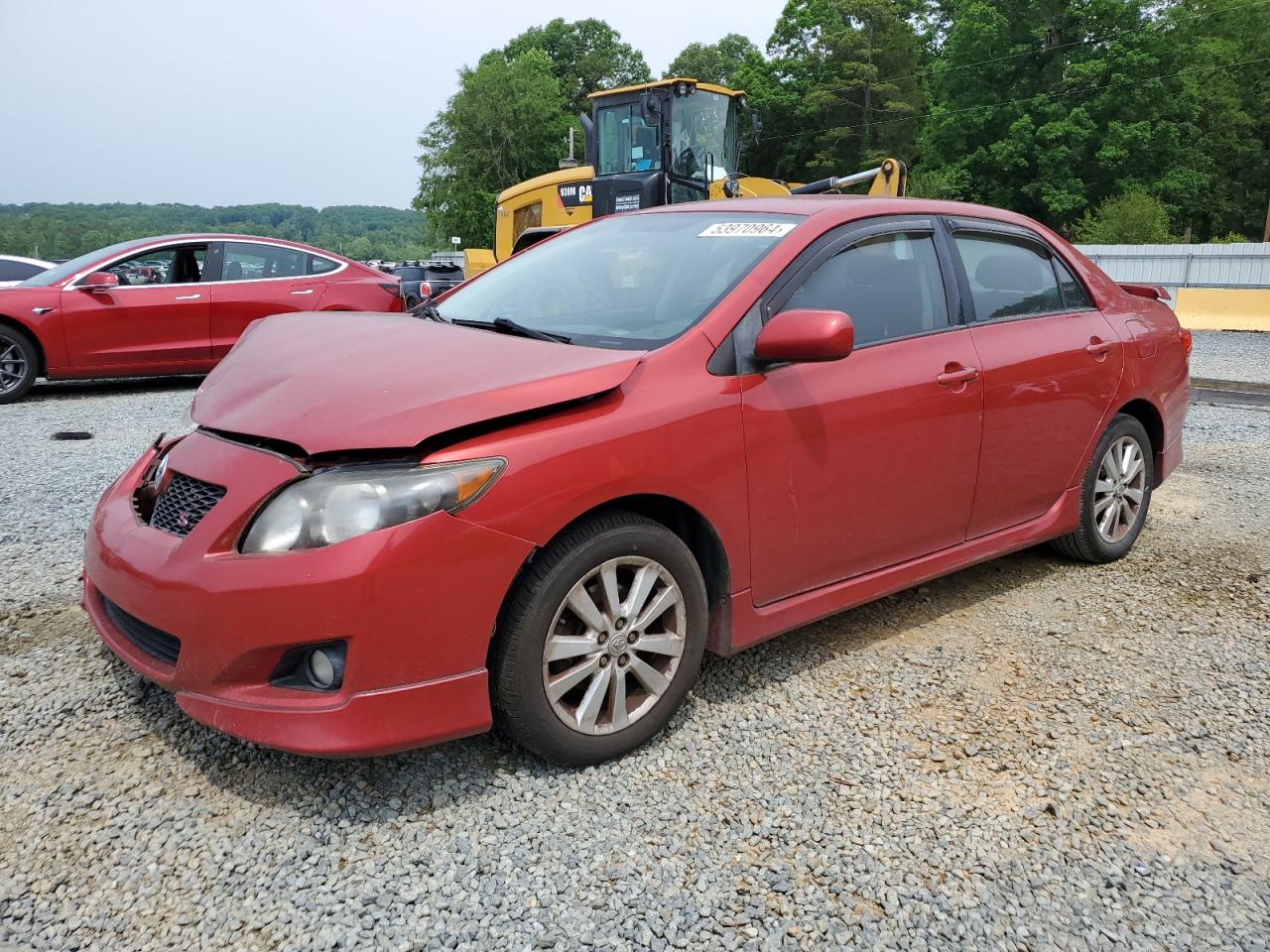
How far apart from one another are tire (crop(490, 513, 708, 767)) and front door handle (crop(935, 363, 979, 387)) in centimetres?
127

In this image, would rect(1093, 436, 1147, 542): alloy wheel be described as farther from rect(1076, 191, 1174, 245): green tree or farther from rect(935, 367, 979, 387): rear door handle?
rect(1076, 191, 1174, 245): green tree

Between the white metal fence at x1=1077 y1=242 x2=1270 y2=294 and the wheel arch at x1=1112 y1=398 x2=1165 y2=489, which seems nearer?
the wheel arch at x1=1112 y1=398 x2=1165 y2=489

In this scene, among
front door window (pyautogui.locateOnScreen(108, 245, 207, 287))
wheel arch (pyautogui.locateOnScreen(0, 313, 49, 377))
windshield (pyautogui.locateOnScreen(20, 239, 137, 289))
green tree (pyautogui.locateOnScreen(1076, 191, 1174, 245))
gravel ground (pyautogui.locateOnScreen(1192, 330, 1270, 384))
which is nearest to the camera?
wheel arch (pyautogui.locateOnScreen(0, 313, 49, 377))

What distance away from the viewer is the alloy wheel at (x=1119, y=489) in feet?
14.9

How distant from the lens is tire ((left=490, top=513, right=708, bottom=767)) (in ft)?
8.59

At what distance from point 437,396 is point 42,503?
3967 mm

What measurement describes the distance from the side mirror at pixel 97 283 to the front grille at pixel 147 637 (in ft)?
24.9

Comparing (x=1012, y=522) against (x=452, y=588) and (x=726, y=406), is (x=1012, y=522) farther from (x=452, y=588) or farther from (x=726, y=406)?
(x=452, y=588)

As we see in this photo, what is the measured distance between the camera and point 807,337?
293cm

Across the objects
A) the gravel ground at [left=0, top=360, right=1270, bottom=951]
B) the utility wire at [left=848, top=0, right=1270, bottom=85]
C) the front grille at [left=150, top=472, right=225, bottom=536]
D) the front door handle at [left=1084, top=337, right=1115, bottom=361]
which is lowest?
the gravel ground at [left=0, top=360, right=1270, bottom=951]

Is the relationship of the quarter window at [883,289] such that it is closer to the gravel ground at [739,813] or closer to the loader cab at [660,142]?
the gravel ground at [739,813]

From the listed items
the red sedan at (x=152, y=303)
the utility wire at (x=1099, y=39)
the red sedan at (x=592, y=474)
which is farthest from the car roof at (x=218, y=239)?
the utility wire at (x=1099, y=39)

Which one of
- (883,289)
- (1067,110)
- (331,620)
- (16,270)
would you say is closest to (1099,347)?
(883,289)

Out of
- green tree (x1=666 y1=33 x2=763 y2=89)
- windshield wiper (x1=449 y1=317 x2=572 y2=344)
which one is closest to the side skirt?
windshield wiper (x1=449 y1=317 x2=572 y2=344)
